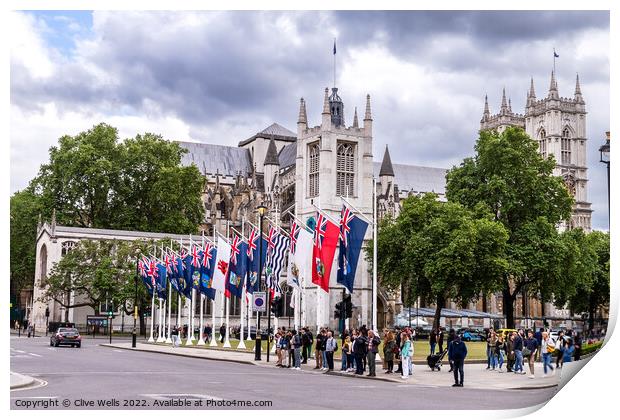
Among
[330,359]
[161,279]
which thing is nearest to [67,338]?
[161,279]

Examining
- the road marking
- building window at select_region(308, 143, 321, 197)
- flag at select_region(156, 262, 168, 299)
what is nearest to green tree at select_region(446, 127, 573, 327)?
flag at select_region(156, 262, 168, 299)

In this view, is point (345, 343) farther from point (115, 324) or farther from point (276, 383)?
point (115, 324)

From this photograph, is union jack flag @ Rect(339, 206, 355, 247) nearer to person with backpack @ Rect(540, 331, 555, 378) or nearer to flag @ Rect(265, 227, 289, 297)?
flag @ Rect(265, 227, 289, 297)

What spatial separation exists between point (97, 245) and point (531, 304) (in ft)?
183

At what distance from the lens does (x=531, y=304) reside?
10600 cm

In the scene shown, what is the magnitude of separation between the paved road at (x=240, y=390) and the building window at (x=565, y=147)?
3927 inches

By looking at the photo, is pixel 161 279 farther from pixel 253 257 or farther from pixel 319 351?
pixel 319 351

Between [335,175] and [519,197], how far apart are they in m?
24.8

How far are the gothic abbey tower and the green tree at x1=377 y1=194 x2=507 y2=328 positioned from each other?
206ft

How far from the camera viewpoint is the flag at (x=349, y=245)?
110 ft

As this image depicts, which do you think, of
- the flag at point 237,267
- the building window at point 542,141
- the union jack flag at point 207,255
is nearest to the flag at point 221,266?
the union jack flag at point 207,255

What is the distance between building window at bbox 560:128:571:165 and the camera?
Result: 405ft

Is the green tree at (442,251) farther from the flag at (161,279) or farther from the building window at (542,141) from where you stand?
the building window at (542,141)
